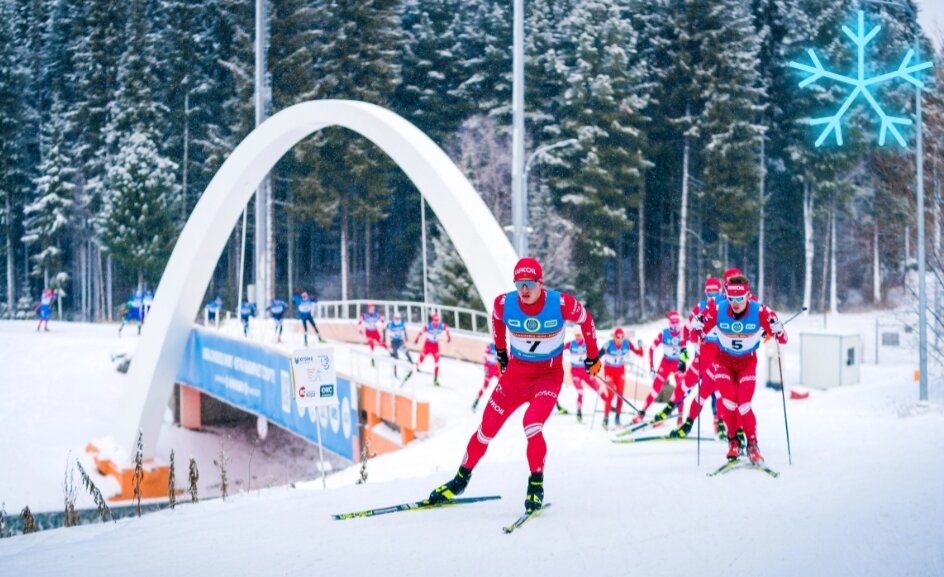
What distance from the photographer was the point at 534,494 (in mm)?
6418

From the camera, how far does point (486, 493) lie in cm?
750

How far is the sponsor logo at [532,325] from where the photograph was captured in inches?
258

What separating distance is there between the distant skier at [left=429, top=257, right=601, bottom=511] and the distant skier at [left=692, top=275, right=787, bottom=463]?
7.34ft

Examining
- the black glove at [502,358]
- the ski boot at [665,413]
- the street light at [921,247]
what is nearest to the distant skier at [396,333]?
the ski boot at [665,413]

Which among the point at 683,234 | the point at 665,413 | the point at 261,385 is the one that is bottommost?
the point at 261,385

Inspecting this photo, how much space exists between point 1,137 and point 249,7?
13.9 metres

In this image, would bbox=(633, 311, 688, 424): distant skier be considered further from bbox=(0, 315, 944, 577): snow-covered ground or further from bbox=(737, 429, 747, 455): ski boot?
bbox=(737, 429, 747, 455): ski boot

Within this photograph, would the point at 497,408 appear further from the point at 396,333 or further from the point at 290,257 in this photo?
the point at 290,257

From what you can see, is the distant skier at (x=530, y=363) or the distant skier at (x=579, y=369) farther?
the distant skier at (x=579, y=369)

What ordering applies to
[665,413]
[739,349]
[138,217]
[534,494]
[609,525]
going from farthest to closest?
[138,217], [665,413], [739,349], [534,494], [609,525]

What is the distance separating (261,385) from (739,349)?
1434cm

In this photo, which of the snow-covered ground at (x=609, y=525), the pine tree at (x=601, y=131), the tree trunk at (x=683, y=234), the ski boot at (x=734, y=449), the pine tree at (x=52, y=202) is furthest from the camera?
the pine tree at (x=52, y=202)

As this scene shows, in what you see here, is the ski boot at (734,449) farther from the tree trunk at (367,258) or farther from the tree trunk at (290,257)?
the tree trunk at (367,258)

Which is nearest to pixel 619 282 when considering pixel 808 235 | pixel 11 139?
pixel 808 235
